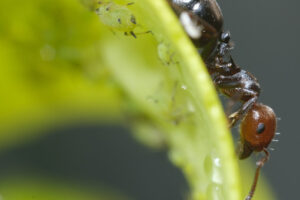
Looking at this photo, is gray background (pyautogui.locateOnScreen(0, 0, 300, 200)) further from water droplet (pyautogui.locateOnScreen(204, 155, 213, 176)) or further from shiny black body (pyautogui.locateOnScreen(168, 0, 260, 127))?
water droplet (pyautogui.locateOnScreen(204, 155, 213, 176))

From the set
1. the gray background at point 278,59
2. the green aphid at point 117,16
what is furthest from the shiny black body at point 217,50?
the gray background at point 278,59

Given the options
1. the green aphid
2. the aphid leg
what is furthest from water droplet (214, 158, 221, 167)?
the aphid leg

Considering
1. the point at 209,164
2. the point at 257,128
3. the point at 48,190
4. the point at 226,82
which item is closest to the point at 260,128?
the point at 257,128

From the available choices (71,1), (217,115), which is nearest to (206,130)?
(217,115)

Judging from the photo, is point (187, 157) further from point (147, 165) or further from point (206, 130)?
point (147, 165)

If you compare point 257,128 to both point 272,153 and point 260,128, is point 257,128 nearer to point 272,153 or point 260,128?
point 260,128

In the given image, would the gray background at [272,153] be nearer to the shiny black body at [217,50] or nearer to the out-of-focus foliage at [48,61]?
the out-of-focus foliage at [48,61]
